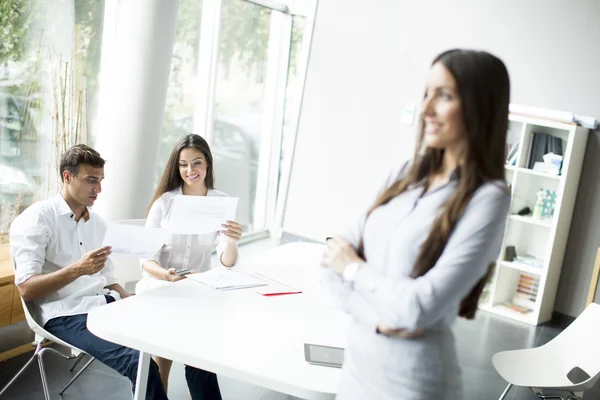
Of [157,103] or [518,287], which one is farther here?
[518,287]

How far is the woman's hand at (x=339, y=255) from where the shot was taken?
1.57 m

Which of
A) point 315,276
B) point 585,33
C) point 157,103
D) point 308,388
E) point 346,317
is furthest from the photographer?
point 585,33

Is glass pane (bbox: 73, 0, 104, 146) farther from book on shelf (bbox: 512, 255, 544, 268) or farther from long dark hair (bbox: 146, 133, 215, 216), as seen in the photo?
book on shelf (bbox: 512, 255, 544, 268)

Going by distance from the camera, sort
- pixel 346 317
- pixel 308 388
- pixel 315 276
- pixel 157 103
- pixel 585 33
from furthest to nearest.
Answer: pixel 585 33 → pixel 157 103 → pixel 315 276 → pixel 346 317 → pixel 308 388

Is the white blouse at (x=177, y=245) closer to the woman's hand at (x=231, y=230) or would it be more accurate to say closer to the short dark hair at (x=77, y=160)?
the woman's hand at (x=231, y=230)

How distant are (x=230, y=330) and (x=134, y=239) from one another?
0.69 meters

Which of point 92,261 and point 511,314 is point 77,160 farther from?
point 511,314

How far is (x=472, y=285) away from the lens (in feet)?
4.81

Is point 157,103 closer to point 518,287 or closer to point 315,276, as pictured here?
point 315,276

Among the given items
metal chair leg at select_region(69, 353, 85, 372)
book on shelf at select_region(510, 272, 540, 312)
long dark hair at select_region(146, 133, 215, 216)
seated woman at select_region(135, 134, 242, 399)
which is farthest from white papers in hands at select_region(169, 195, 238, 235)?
book on shelf at select_region(510, 272, 540, 312)

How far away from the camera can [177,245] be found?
3367 millimetres

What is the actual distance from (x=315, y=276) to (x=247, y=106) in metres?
4.13

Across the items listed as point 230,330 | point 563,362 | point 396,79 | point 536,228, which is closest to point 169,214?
point 230,330

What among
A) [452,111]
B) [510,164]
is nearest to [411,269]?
[452,111]
